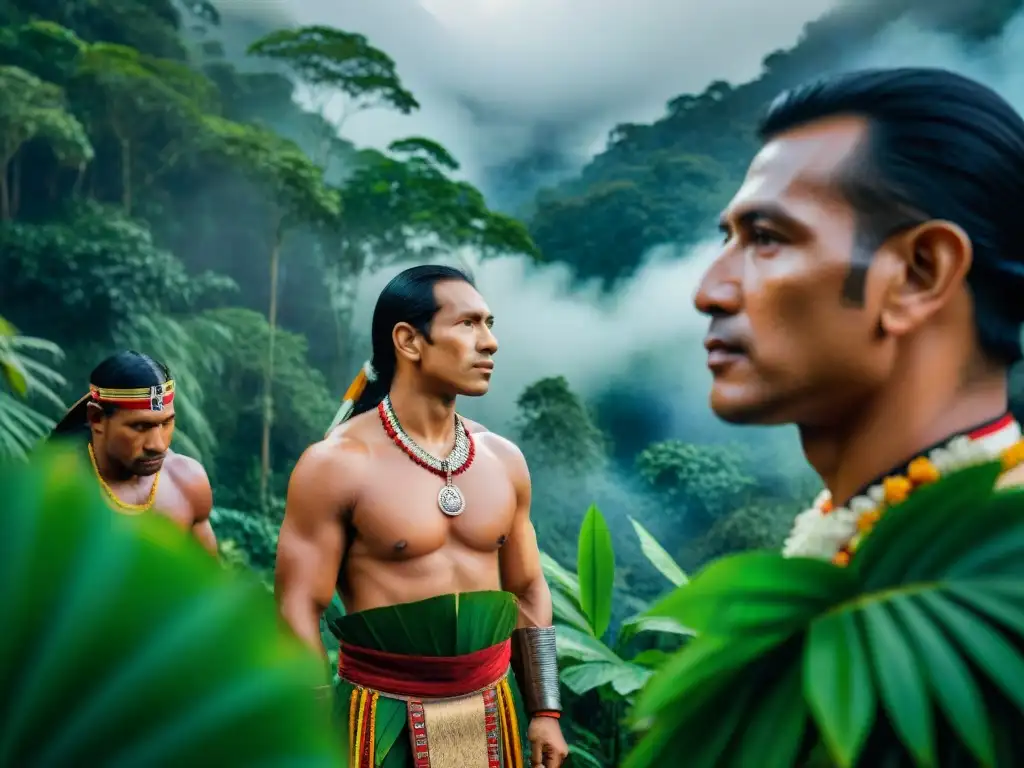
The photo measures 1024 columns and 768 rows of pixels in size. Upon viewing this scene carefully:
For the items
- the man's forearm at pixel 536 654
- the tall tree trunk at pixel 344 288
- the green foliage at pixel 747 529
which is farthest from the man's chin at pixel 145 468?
the tall tree trunk at pixel 344 288

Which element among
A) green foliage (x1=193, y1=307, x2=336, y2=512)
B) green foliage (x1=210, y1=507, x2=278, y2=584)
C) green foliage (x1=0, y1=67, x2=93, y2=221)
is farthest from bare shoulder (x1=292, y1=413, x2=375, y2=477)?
green foliage (x1=0, y1=67, x2=93, y2=221)

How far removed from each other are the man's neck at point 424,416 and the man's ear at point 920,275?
45.9 inches

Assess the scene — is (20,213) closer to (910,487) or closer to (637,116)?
(637,116)

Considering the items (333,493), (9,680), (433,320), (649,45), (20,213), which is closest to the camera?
(9,680)

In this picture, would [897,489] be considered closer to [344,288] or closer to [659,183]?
[344,288]

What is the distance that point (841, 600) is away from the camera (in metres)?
0.51

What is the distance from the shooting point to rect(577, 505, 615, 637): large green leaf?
2627mm

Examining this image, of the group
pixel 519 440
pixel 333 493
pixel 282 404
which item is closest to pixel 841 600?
pixel 333 493

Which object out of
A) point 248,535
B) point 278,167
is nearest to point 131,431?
point 248,535

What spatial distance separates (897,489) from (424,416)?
1.19 m

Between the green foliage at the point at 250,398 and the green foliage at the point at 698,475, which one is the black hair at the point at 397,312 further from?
the green foliage at the point at 250,398

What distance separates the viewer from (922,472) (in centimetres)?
62

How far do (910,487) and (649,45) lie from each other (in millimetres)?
7159

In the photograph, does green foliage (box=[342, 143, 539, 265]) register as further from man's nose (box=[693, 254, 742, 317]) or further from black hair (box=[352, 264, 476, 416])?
man's nose (box=[693, 254, 742, 317])
